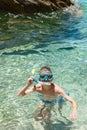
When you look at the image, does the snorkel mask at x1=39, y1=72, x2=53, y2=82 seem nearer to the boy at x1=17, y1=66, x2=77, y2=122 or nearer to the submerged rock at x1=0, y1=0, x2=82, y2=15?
the boy at x1=17, y1=66, x2=77, y2=122

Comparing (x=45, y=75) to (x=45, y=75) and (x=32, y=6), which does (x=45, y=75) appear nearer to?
(x=45, y=75)

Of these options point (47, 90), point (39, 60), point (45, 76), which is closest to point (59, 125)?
point (47, 90)

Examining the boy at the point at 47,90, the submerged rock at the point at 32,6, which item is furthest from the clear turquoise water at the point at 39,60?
the boy at the point at 47,90

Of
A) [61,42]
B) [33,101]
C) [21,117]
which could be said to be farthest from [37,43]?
[21,117]

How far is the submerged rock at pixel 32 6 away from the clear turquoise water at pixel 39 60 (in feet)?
1.33

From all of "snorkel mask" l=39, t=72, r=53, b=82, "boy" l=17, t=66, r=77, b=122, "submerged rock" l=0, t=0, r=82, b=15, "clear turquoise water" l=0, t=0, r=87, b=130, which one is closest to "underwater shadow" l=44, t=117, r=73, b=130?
"clear turquoise water" l=0, t=0, r=87, b=130

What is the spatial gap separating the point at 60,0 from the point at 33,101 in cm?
966

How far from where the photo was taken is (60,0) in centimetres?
1661

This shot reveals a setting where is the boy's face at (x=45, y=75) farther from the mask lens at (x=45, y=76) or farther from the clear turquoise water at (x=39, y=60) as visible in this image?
the clear turquoise water at (x=39, y=60)

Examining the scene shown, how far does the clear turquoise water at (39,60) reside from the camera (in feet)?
23.7

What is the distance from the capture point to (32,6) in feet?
51.9

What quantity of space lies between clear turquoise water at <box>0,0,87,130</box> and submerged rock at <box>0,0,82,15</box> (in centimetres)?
40

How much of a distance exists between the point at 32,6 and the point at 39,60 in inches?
230

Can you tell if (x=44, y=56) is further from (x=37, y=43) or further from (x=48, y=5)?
(x=48, y=5)
